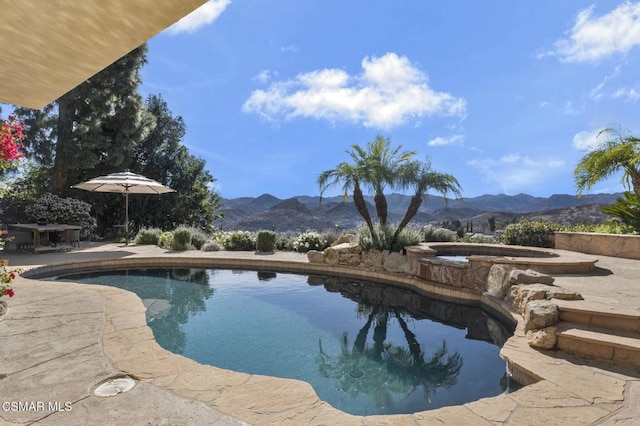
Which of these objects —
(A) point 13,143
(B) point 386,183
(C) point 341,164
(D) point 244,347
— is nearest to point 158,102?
(C) point 341,164

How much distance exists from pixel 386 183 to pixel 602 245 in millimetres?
5559

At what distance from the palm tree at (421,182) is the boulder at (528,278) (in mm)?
3841

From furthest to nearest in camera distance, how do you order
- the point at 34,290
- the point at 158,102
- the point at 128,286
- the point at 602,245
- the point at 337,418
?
the point at 158,102 < the point at 602,245 < the point at 128,286 < the point at 34,290 < the point at 337,418

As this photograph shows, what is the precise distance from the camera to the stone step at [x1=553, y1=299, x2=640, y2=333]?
3416 millimetres

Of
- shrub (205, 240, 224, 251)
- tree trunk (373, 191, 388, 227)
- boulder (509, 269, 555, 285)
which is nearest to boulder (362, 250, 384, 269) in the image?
tree trunk (373, 191, 388, 227)

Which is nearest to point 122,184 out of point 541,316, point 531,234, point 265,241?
point 265,241

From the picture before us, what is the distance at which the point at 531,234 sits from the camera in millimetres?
10070

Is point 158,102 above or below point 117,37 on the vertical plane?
above

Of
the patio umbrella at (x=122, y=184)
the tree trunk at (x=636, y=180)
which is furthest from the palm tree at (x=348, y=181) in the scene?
the tree trunk at (x=636, y=180)

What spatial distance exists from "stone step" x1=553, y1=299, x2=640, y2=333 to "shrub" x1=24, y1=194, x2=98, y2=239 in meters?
13.7

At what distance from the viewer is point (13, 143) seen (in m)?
4.03

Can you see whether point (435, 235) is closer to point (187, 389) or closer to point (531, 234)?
point (531, 234)

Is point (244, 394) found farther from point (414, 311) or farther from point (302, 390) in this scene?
point (414, 311)

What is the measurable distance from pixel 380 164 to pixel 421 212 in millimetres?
17683
